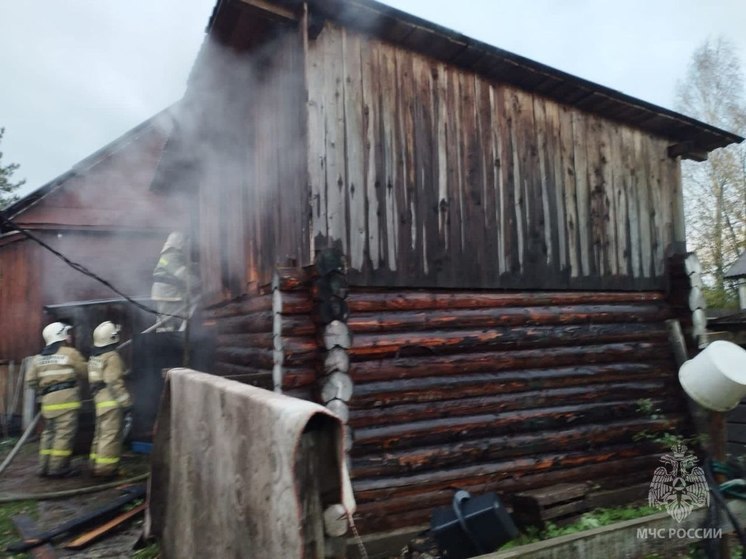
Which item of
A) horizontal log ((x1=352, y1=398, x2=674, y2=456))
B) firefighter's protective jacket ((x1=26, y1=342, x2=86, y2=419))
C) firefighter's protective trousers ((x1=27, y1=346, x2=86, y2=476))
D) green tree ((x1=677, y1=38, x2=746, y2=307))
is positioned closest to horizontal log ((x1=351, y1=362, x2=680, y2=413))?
horizontal log ((x1=352, y1=398, x2=674, y2=456))

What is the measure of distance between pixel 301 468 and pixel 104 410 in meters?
6.80

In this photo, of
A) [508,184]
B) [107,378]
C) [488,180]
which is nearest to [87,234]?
[107,378]

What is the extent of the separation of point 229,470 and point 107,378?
6186 mm

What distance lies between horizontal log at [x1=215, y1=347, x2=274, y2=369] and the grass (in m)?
2.71

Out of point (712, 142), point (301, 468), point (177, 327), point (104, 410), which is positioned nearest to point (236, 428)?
point (301, 468)

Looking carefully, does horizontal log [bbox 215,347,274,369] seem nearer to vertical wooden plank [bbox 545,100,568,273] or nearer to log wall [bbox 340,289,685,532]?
log wall [bbox 340,289,685,532]

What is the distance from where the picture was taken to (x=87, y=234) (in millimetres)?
12375

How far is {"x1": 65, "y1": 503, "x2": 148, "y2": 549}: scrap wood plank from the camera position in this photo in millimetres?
5074

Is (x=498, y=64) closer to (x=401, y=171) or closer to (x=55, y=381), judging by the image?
(x=401, y=171)

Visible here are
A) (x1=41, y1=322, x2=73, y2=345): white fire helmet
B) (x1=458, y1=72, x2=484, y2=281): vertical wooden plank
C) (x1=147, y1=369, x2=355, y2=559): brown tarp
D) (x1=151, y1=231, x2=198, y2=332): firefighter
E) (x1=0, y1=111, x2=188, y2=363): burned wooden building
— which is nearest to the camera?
(x1=147, y1=369, x2=355, y2=559): brown tarp

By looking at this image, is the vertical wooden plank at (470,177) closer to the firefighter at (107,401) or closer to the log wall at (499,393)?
the log wall at (499,393)

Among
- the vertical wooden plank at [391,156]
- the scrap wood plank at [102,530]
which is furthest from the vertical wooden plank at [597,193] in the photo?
the scrap wood plank at [102,530]

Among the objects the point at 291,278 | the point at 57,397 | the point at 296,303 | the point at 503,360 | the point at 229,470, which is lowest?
the point at 57,397

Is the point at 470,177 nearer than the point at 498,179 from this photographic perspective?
Yes
